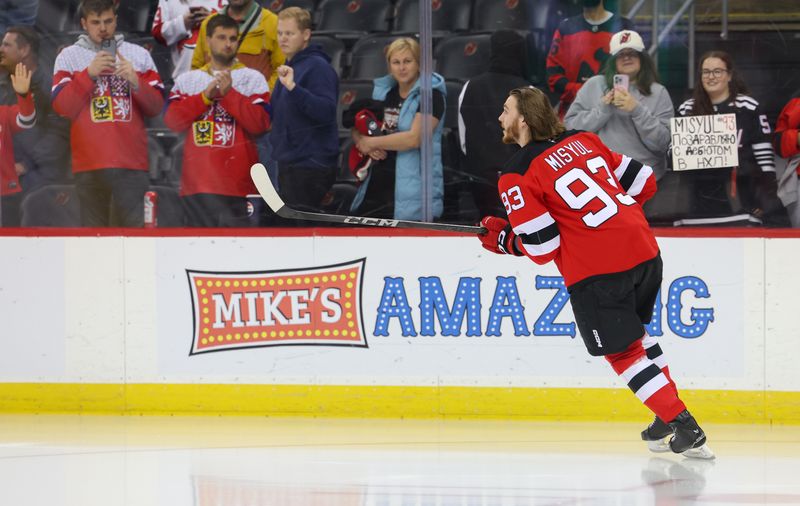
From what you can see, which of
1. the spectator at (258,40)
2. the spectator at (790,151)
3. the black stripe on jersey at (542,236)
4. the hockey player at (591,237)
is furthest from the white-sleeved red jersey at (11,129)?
the spectator at (790,151)

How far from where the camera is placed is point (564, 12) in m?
5.06

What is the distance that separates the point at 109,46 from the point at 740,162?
2.79 m

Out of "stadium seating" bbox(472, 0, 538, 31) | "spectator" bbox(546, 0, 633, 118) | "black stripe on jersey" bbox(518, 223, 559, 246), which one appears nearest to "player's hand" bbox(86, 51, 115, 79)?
"stadium seating" bbox(472, 0, 538, 31)

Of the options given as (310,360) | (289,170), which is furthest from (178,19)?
(310,360)

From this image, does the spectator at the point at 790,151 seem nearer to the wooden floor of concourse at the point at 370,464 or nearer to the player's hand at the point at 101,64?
Result: the wooden floor of concourse at the point at 370,464

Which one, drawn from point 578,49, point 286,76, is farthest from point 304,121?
point 578,49

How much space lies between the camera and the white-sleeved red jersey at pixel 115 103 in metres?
5.32

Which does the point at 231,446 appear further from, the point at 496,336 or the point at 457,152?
the point at 457,152

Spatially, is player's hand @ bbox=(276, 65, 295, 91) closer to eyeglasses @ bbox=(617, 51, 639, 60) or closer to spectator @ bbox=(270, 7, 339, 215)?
spectator @ bbox=(270, 7, 339, 215)

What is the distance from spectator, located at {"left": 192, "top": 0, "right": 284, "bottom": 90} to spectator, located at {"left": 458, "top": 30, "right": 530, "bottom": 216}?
0.85 meters

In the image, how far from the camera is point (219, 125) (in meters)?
5.30

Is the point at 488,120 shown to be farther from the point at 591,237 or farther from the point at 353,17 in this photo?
the point at 591,237

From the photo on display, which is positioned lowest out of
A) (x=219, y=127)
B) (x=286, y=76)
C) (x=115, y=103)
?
(x=219, y=127)

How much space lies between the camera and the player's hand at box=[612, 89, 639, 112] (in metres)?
5.02
